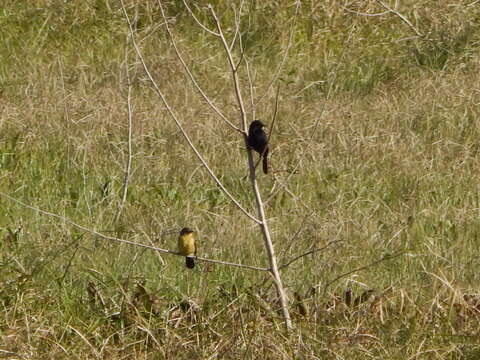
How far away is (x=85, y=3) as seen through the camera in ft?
24.3

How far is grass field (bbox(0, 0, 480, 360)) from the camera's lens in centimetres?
322

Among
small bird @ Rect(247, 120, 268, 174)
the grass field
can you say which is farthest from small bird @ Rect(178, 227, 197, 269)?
small bird @ Rect(247, 120, 268, 174)

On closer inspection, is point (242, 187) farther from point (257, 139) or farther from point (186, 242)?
point (257, 139)

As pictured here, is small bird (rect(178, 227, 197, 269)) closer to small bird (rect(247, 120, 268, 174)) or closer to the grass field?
the grass field

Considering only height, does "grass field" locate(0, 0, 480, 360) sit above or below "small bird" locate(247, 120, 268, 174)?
below

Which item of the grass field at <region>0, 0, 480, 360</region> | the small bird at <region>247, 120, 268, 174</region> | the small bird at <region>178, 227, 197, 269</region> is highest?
the small bird at <region>247, 120, 268, 174</region>

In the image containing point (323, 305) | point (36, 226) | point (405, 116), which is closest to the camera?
point (323, 305)

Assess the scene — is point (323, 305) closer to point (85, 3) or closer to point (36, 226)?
point (36, 226)

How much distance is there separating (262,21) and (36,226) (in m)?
3.43

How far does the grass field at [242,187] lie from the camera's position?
3.22m

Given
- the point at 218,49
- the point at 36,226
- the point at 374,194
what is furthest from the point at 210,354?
the point at 218,49

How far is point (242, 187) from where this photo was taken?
16.1 ft

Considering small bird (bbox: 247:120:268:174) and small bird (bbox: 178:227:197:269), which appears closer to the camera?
small bird (bbox: 247:120:268:174)

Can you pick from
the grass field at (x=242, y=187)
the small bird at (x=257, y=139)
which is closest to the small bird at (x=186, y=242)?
the grass field at (x=242, y=187)
